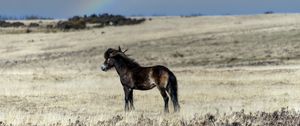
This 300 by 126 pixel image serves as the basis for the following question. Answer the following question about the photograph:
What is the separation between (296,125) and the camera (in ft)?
37.7

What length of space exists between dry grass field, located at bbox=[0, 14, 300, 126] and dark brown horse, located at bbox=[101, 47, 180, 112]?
22.9 inches

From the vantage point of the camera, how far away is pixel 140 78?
17.9 m

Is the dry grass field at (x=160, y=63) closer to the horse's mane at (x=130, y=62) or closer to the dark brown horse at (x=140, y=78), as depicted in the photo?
the dark brown horse at (x=140, y=78)

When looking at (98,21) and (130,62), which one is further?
(98,21)

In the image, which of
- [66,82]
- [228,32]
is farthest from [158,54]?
[66,82]

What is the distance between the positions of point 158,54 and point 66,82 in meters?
21.3

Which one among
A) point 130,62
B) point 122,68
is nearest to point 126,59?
point 130,62

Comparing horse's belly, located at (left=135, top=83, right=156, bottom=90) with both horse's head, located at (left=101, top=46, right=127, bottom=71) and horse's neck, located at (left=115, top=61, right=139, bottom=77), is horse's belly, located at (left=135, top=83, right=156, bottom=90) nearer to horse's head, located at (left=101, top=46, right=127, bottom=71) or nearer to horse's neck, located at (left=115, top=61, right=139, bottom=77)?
horse's neck, located at (left=115, top=61, right=139, bottom=77)

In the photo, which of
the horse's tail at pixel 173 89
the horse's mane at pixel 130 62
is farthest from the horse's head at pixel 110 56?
the horse's tail at pixel 173 89

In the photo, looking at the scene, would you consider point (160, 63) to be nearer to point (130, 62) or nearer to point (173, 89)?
point (130, 62)

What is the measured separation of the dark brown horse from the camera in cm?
1728

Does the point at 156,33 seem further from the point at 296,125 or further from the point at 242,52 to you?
the point at 296,125

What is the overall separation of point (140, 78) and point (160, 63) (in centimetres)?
2816

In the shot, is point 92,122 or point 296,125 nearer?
point 296,125
